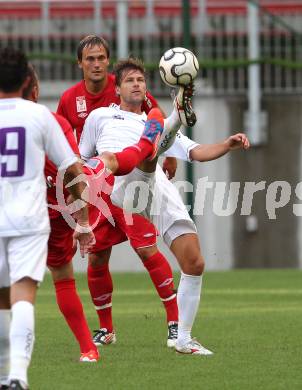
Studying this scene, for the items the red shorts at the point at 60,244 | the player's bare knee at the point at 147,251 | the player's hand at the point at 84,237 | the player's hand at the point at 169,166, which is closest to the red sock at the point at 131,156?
the player's hand at the point at 84,237

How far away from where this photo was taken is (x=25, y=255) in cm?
657

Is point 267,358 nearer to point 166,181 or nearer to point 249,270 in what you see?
point 166,181

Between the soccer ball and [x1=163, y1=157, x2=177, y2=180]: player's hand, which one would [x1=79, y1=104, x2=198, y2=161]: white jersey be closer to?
[x1=163, y1=157, x2=177, y2=180]: player's hand

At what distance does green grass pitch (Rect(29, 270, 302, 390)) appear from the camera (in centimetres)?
758

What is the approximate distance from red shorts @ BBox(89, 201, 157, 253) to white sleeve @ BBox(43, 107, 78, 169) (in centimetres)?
281

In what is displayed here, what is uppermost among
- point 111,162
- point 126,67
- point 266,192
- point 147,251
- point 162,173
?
point 126,67

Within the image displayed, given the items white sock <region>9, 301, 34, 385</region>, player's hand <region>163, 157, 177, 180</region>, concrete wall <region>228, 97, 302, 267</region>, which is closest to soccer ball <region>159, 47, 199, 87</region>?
player's hand <region>163, 157, 177, 180</region>

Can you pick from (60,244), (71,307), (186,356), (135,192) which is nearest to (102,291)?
(135,192)

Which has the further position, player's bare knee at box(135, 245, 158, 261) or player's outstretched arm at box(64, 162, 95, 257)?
player's bare knee at box(135, 245, 158, 261)

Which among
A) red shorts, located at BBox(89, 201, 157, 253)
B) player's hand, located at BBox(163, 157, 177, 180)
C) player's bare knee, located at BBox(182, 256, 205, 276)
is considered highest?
player's hand, located at BBox(163, 157, 177, 180)

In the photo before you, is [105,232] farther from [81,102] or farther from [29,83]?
[29,83]

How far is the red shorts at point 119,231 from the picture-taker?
9.54m

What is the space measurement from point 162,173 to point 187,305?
1.26 meters

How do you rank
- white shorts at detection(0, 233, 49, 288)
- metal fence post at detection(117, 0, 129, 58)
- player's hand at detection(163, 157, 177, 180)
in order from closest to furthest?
white shorts at detection(0, 233, 49, 288) → player's hand at detection(163, 157, 177, 180) → metal fence post at detection(117, 0, 129, 58)
